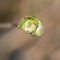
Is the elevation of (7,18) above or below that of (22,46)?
above

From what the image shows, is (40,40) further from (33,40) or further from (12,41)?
(12,41)

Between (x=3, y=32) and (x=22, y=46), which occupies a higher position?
(x=3, y=32)

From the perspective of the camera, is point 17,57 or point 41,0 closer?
point 17,57

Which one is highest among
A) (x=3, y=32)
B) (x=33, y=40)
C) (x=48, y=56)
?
(x=3, y=32)

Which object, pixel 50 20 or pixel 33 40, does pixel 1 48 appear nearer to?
pixel 33 40

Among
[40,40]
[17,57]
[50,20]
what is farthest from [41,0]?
[17,57]

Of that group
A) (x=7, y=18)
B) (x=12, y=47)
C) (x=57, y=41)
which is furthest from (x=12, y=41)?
Answer: (x=57, y=41)
